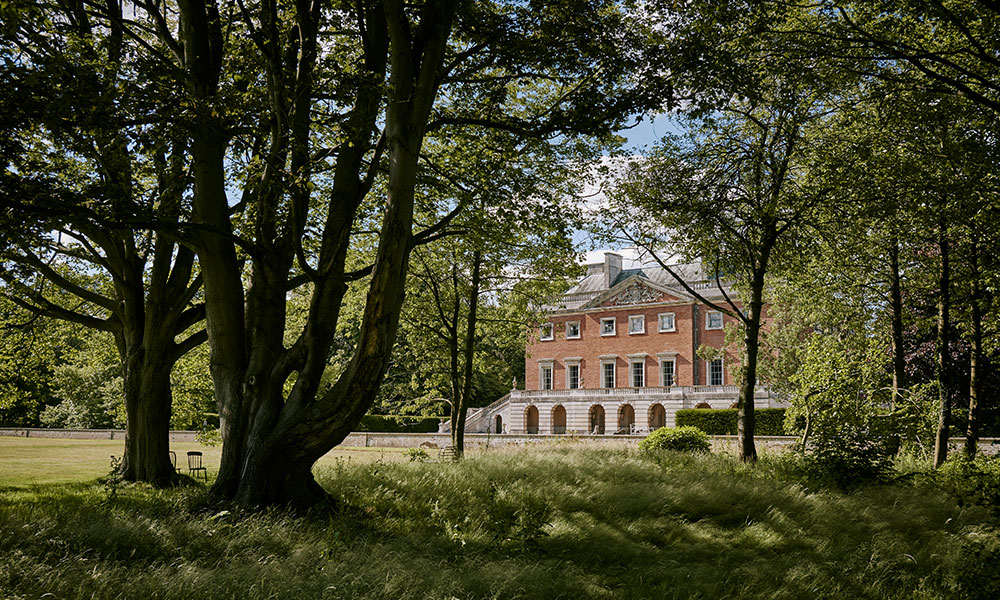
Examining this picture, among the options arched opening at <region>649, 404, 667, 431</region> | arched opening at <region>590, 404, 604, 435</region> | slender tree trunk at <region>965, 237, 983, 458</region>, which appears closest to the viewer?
slender tree trunk at <region>965, 237, 983, 458</region>

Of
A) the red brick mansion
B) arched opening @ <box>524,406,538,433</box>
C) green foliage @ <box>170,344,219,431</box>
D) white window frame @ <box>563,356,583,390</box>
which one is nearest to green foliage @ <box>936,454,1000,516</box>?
green foliage @ <box>170,344,219,431</box>

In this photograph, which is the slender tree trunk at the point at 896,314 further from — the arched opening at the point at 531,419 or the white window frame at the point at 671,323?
the arched opening at the point at 531,419

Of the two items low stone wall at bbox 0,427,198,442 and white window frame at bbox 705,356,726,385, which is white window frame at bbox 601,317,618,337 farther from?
low stone wall at bbox 0,427,198,442

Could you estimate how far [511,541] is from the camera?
23.8 feet

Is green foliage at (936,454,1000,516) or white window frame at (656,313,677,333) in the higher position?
white window frame at (656,313,677,333)

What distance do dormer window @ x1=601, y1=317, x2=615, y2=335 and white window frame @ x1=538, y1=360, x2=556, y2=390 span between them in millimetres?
4674

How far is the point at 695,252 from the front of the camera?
1395 centimetres

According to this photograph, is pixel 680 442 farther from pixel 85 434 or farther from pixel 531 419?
pixel 85 434

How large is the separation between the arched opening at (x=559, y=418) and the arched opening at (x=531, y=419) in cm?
134

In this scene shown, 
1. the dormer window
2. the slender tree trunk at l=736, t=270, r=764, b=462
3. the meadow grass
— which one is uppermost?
the dormer window

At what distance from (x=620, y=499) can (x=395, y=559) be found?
5109mm

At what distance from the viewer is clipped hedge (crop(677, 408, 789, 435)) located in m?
34.0

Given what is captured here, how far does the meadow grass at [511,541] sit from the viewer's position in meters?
4.92

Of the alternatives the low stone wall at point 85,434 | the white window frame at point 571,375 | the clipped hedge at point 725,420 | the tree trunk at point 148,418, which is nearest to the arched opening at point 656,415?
the clipped hedge at point 725,420
